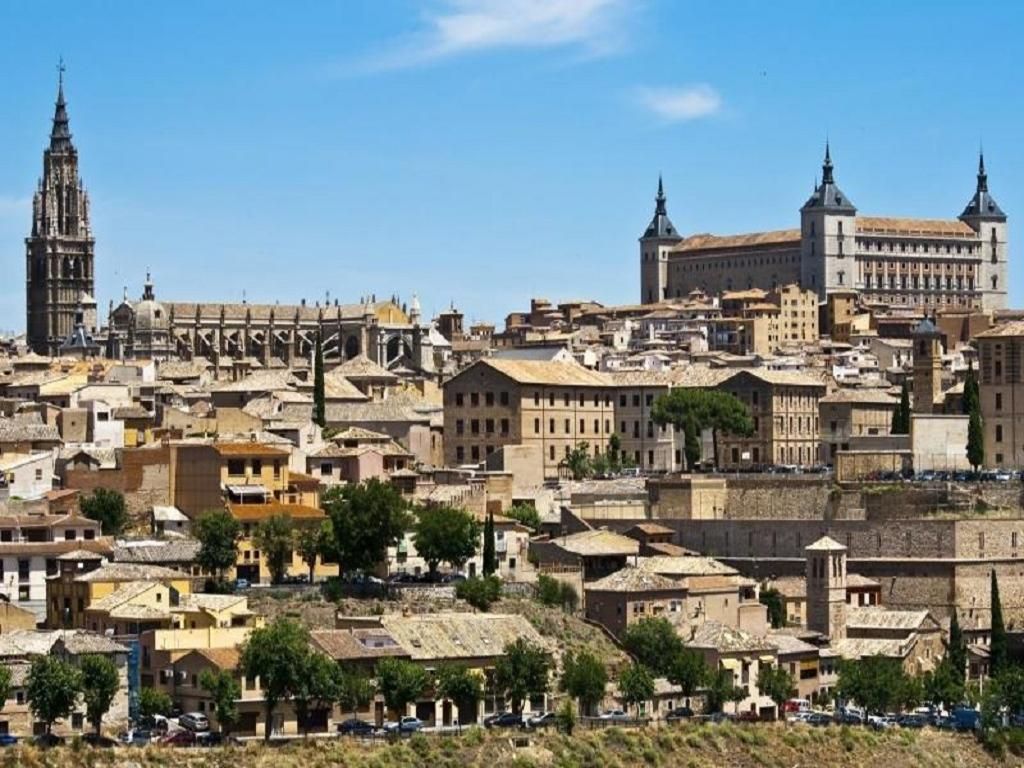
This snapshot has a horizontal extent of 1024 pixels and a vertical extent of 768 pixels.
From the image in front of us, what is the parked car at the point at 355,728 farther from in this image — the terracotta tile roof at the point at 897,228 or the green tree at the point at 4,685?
the terracotta tile roof at the point at 897,228

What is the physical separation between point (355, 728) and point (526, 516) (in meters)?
23.4

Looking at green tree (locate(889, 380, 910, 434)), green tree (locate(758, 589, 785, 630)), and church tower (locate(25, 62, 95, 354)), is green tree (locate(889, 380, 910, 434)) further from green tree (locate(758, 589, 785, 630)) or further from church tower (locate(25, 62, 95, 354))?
church tower (locate(25, 62, 95, 354))

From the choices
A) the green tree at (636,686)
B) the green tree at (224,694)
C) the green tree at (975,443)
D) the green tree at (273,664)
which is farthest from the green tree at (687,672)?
the green tree at (975,443)

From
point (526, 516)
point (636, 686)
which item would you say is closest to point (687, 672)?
point (636, 686)

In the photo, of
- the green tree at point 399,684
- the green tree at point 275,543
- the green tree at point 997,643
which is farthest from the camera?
the green tree at point 997,643

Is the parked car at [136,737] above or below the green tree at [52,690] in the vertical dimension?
below

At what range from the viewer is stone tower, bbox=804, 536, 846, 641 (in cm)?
8019

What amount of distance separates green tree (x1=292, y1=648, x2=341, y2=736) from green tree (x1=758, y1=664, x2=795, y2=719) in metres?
11.8

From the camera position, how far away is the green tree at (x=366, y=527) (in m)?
78.0

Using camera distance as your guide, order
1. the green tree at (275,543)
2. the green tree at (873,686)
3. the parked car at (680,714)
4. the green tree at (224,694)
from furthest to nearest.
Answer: the green tree at (275,543) → the green tree at (873,686) → the parked car at (680,714) → the green tree at (224,694)

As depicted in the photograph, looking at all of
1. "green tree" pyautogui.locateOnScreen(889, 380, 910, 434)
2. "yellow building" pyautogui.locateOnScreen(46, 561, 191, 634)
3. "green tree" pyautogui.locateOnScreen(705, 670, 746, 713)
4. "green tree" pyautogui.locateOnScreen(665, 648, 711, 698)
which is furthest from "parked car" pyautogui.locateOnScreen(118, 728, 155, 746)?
"green tree" pyautogui.locateOnScreen(889, 380, 910, 434)

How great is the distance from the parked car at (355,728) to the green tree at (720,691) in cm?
962

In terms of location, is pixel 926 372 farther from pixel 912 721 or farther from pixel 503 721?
pixel 503 721

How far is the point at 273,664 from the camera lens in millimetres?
65438
